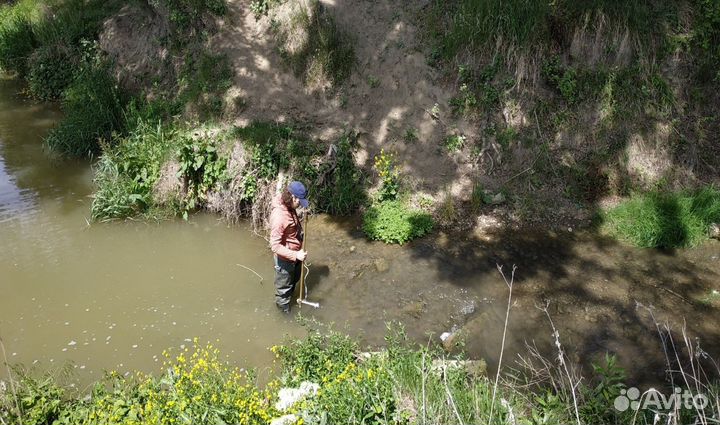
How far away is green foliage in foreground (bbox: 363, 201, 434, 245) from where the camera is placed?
26.2 ft

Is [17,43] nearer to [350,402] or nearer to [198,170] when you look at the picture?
[198,170]

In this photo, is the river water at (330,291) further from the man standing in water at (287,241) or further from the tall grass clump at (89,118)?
the tall grass clump at (89,118)

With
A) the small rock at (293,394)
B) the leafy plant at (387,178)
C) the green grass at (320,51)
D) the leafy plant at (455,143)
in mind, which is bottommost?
the small rock at (293,394)

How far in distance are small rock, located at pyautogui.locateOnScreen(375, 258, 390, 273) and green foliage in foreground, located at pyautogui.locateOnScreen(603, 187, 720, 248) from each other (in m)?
3.53

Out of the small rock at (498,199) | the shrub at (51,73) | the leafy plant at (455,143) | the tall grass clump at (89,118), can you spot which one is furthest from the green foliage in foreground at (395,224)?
the shrub at (51,73)

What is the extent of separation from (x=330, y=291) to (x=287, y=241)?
1018 mm

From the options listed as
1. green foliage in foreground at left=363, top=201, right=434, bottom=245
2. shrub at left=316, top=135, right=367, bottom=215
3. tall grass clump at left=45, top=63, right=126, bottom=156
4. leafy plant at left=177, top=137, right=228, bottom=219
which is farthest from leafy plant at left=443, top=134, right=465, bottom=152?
tall grass clump at left=45, top=63, right=126, bottom=156

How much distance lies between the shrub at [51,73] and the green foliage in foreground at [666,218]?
12939 mm

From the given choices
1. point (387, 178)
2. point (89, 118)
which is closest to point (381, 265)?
point (387, 178)

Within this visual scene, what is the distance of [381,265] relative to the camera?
7.59 meters

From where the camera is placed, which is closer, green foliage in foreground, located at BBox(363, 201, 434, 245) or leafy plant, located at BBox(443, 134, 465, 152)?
green foliage in foreground, located at BBox(363, 201, 434, 245)

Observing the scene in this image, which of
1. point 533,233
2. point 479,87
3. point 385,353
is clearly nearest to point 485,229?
point 533,233

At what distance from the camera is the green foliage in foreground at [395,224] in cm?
800

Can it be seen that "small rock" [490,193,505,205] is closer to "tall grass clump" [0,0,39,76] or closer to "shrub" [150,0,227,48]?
"shrub" [150,0,227,48]
